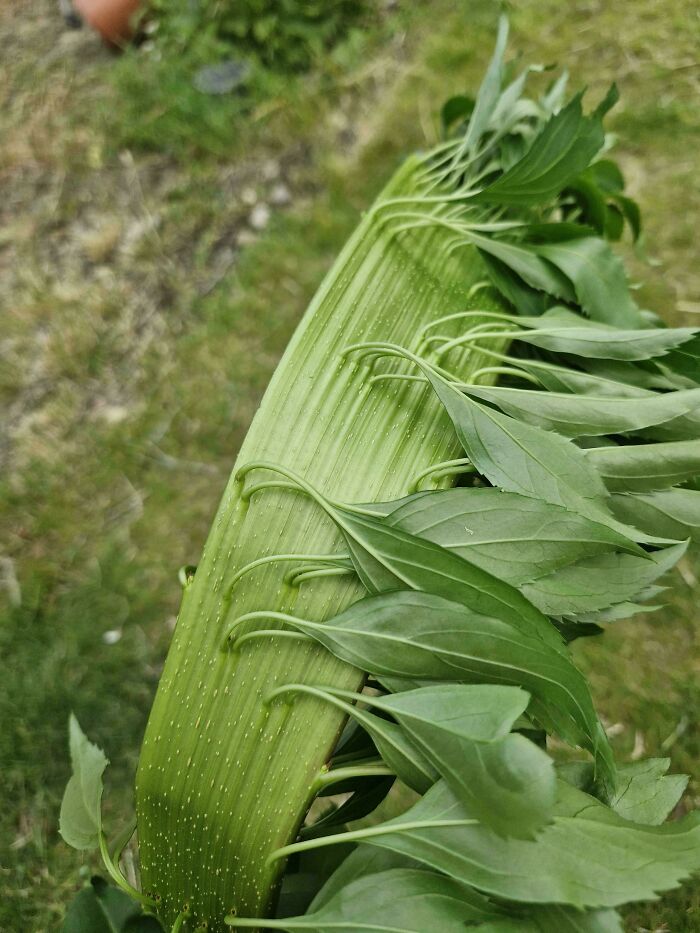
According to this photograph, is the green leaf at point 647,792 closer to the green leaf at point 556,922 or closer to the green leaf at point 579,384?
the green leaf at point 556,922

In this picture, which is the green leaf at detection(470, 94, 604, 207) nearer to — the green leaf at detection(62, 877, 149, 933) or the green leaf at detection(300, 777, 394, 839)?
the green leaf at detection(300, 777, 394, 839)

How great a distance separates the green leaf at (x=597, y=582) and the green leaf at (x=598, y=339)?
0.19 m

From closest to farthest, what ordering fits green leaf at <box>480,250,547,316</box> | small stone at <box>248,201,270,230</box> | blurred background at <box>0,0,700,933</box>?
green leaf at <box>480,250,547,316</box>
blurred background at <box>0,0,700,933</box>
small stone at <box>248,201,270,230</box>

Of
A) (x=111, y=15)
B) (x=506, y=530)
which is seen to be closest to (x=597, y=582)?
(x=506, y=530)

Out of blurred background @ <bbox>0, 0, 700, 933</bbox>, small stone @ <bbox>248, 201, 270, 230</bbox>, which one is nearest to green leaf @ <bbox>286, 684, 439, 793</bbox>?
blurred background @ <bbox>0, 0, 700, 933</bbox>

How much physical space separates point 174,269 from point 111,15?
667mm

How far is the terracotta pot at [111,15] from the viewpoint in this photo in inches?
66.9

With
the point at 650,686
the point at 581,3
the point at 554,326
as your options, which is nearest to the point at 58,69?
the point at 581,3

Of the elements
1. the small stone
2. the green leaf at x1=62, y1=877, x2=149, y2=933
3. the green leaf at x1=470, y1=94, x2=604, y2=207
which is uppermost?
the green leaf at x1=470, y1=94, x2=604, y2=207

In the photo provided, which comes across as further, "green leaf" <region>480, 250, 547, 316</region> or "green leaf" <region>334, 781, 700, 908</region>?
"green leaf" <region>480, 250, 547, 316</region>

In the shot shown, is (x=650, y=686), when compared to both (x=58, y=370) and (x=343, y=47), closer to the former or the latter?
(x=58, y=370)

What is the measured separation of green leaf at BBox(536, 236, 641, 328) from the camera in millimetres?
828

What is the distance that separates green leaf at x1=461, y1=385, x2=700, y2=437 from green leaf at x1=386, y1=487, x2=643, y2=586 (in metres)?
0.10

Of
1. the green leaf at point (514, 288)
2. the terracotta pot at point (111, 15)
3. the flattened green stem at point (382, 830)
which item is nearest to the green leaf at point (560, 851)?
the flattened green stem at point (382, 830)
